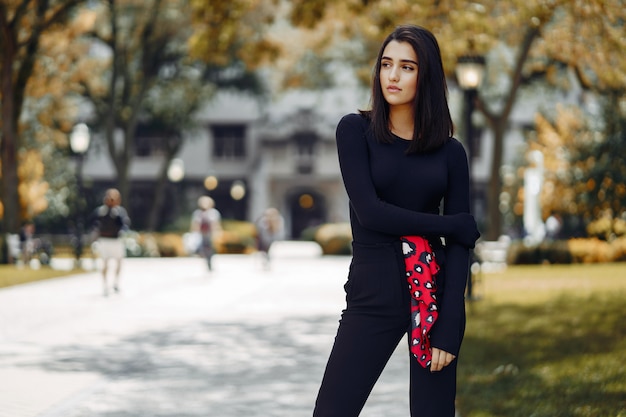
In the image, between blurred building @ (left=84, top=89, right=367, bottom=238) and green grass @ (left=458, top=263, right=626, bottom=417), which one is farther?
blurred building @ (left=84, top=89, right=367, bottom=238)

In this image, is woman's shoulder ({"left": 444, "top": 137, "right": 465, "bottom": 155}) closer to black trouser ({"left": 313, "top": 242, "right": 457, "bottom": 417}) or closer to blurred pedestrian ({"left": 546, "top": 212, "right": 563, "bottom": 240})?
black trouser ({"left": 313, "top": 242, "right": 457, "bottom": 417})

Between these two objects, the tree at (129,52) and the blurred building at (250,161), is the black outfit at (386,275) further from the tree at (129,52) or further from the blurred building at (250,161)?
the blurred building at (250,161)

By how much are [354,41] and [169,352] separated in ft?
84.2

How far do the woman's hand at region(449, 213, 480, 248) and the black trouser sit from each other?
20 centimetres

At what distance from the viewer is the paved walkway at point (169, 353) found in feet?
24.0

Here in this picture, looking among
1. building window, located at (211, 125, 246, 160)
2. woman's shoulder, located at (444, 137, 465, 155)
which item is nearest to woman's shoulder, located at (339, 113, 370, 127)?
woman's shoulder, located at (444, 137, 465, 155)

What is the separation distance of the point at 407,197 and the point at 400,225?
0.13m

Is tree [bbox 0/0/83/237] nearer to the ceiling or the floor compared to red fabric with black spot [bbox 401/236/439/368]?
nearer to the ceiling

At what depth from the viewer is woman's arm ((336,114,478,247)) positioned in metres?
3.59

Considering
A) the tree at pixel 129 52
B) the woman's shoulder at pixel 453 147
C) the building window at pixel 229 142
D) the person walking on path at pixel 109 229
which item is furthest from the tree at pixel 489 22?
the building window at pixel 229 142

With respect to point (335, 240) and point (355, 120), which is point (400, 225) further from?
point (335, 240)

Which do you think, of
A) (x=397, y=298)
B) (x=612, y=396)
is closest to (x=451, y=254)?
(x=397, y=298)

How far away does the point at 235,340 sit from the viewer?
11188 millimetres

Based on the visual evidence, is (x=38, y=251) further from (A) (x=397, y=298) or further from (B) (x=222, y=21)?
(A) (x=397, y=298)
